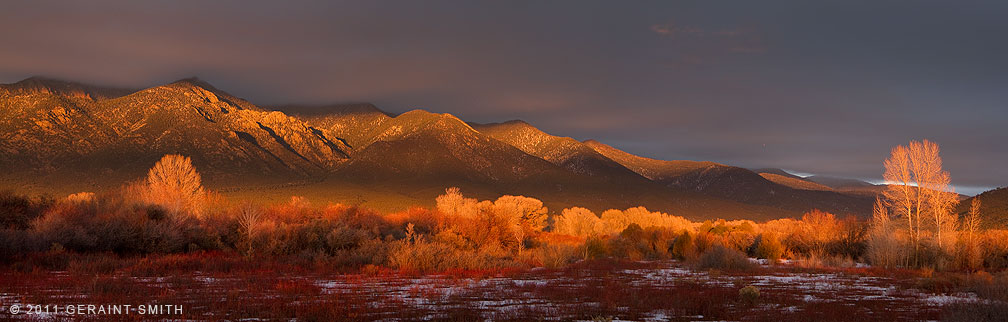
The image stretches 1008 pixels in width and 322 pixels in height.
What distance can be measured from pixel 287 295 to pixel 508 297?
5.29 m

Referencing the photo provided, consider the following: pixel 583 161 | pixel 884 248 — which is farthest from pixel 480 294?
pixel 583 161

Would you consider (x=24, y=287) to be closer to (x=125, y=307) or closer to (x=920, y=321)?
(x=125, y=307)

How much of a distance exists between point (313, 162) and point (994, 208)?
139 metres

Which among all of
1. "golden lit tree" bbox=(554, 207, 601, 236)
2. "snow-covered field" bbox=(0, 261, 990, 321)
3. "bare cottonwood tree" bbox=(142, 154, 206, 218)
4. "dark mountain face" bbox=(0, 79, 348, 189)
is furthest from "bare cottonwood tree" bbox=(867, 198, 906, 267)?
"dark mountain face" bbox=(0, 79, 348, 189)

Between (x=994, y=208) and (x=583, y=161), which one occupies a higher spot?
(x=583, y=161)

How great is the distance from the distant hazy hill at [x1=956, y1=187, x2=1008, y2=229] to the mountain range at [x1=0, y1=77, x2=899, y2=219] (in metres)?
62.7

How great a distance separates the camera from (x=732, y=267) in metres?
25.1

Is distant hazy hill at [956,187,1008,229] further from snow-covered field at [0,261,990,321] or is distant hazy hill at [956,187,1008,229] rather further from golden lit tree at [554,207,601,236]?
snow-covered field at [0,261,990,321]

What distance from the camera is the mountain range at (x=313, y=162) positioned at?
111312mm

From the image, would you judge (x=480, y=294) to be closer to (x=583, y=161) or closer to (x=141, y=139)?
(x=141, y=139)

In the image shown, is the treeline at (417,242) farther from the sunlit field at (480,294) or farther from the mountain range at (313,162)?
the mountain range at (313,162)

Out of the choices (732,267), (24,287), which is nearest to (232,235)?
(24,287)

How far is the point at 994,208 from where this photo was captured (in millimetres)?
63031

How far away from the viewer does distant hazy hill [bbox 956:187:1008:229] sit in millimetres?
55156
